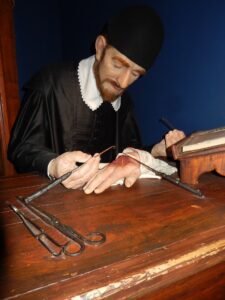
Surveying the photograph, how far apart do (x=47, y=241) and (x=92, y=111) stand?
3.43 ft

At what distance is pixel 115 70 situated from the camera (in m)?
1.37

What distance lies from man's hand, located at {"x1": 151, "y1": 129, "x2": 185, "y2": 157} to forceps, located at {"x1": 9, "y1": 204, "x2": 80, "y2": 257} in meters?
0.86

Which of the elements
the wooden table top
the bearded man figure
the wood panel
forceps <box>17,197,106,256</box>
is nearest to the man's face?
the bearded man figure

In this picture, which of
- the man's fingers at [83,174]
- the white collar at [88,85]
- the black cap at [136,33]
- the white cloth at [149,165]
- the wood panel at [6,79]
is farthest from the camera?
the wood panel at [6,79]

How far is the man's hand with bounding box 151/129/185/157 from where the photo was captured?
1.46 m

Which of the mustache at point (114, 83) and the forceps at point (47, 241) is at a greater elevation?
the mustache at point (114, 83)

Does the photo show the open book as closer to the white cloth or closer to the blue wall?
the white cloth

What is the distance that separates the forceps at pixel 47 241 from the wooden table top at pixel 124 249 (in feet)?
0.04

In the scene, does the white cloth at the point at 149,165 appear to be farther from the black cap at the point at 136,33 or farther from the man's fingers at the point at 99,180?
the black cap at the point at 136,33

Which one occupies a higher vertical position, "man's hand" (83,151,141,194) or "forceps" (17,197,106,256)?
"man's hand" (83,151,141,194)

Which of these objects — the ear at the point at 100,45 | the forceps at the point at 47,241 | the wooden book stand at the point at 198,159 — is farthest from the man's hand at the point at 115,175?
the ear at the point at 100,45

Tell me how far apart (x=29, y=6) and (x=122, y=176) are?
2.38 meters

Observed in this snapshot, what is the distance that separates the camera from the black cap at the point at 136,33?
1.30m

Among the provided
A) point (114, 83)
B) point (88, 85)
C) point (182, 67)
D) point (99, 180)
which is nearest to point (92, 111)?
point (88, 85)
